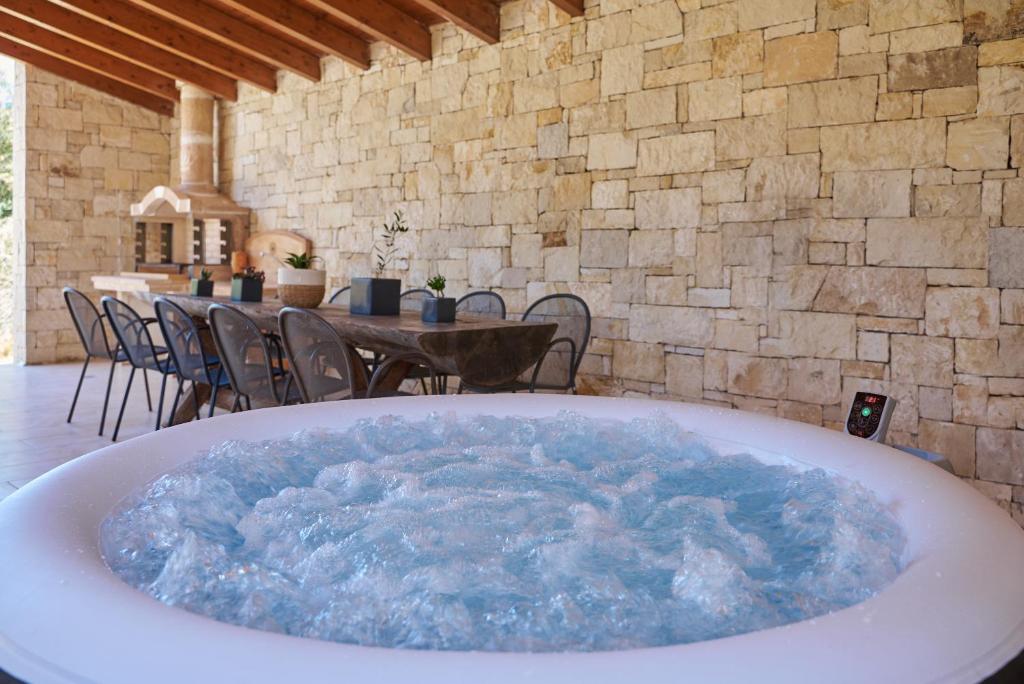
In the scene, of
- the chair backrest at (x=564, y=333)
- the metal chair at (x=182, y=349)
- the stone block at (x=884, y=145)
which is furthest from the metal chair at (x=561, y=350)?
the stone block at (x=884, y=145)

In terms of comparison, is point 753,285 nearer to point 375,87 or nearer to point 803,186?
point 803,186

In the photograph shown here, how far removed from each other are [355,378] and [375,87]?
3.40 m

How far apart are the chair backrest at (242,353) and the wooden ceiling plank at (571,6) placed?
238cm

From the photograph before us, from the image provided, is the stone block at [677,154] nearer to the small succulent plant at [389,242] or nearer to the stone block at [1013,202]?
the stone block at [1013,202]

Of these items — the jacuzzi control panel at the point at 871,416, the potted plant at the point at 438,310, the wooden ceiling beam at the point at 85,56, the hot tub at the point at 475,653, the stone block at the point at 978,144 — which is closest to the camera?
the hot tub at the point at 475,653

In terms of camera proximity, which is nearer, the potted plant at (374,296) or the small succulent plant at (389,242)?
the potted plant at (374,296)

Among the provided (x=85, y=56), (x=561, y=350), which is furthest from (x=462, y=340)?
(x=85, y=56)

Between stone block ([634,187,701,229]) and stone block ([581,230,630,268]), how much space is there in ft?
0.46

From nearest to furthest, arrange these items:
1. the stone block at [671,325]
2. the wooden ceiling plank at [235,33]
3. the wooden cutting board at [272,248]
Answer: the stone block at [671,325] < the wooden ceiling plank at [235,33] < the wooden cutting board at [272,248]

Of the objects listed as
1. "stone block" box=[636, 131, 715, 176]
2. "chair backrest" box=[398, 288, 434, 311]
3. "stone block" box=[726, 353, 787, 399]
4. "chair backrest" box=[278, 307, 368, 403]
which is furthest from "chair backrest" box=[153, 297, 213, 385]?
"stone block" box=[726, 353, 787, 399]

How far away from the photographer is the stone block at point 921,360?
10.4ft

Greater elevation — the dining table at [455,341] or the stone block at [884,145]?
the stone block at [884,145]

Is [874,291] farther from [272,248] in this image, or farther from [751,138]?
[272,248]

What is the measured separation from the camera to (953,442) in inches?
125
